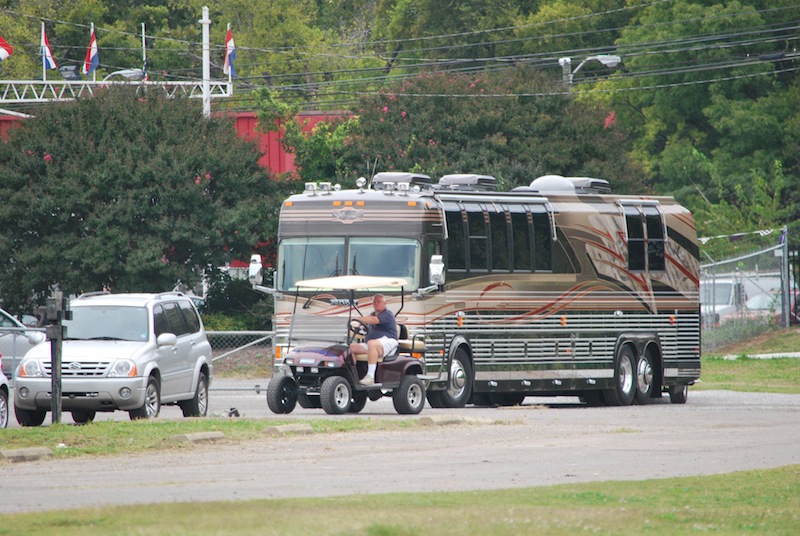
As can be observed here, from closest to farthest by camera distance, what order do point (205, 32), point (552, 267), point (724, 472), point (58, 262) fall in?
point (724, 472) < point (552, 267) < point (58, 262) < point (205, 32)

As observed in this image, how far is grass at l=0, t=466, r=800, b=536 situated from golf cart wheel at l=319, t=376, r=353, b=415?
9.42 metres

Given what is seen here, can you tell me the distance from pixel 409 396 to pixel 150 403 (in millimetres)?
3789

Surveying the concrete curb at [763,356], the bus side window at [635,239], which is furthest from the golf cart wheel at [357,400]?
the concrete curb at [763,356]

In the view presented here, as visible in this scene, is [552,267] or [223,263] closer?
[552,267]

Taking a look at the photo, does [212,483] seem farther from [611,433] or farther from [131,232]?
[131,232]

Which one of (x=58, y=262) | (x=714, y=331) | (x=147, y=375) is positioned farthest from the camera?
(x=714, y=331)

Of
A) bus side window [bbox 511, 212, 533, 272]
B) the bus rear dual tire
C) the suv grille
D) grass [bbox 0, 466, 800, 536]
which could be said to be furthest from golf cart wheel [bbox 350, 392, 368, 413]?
grass [bbox 0, 466, 800, 536]

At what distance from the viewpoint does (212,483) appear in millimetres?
13273

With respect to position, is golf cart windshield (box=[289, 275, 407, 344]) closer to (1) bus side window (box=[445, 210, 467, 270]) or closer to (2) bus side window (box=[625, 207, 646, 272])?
(1) bus side window (box=[445, 210, 467, 270])

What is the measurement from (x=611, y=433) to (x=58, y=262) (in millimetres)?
22656

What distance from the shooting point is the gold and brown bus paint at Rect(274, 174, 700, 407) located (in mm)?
23922

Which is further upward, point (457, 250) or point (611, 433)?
point (457, 250)

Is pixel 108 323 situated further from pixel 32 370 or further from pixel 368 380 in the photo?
pixel 368 380

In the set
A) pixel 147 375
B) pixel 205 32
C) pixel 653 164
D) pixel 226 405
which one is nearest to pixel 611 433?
pixel 147 375
